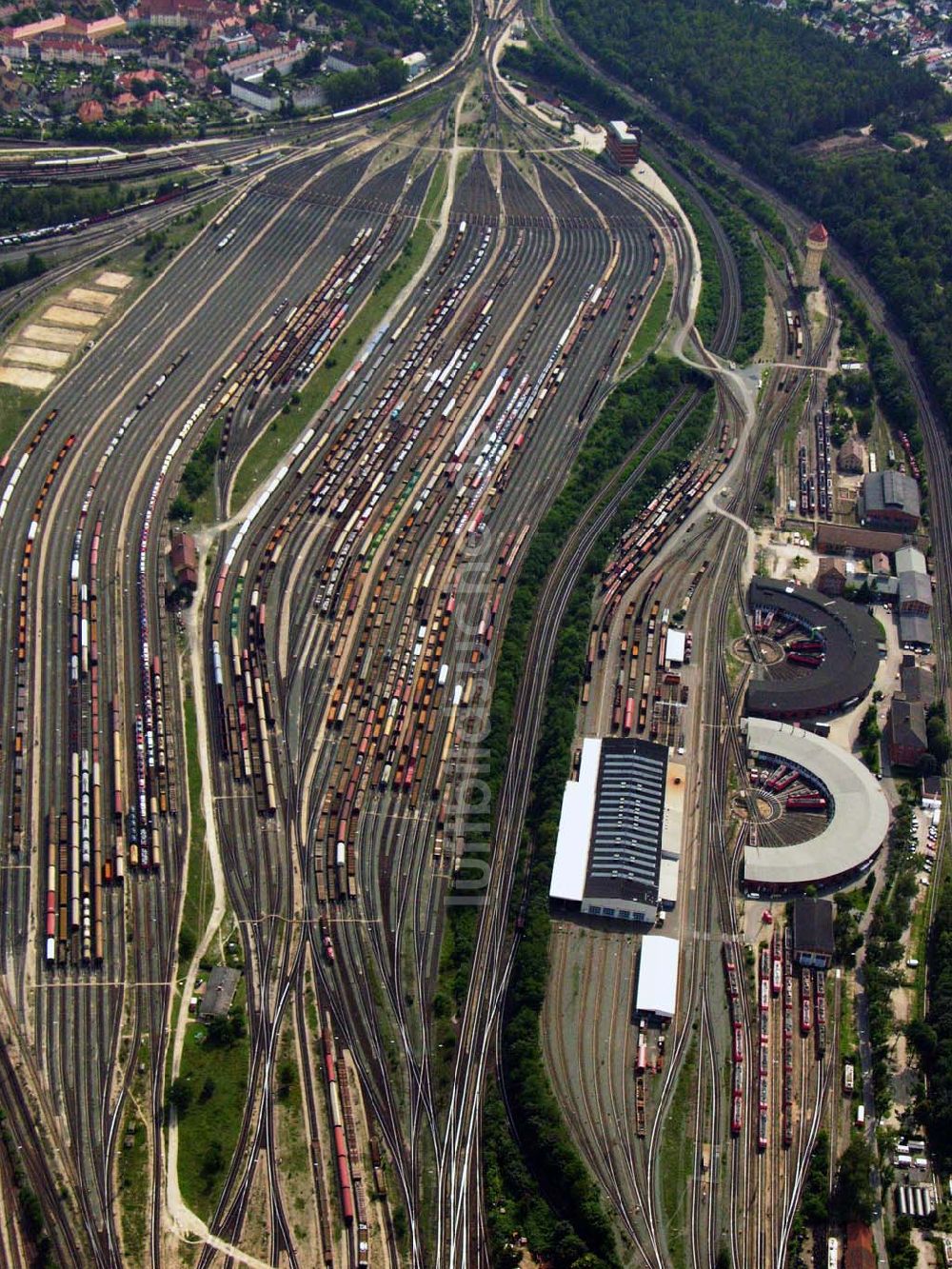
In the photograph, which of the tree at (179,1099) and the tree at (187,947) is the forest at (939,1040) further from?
the tree at (187,947)

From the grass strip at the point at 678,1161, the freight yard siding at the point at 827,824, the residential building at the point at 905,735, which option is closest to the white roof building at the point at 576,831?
the freight yard siding at the point at 827,824

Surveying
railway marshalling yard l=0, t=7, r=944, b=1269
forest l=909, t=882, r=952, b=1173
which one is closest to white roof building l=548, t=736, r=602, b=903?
railway marshalling yard l=0, t=7, r=944, b=1269

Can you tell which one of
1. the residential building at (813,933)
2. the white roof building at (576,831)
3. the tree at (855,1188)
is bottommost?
the tree at (855,1188)

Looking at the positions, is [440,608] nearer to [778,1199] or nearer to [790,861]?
[790,861]

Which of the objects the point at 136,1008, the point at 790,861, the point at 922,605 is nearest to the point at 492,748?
the point at 790,861

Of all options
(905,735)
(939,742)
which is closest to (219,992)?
(905,735)

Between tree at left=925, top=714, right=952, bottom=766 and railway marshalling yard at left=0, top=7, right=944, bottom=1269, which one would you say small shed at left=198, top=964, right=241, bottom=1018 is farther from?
tree at left=925, top=714, right=952, bottom=766

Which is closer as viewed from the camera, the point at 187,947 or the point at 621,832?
the point at 187,947

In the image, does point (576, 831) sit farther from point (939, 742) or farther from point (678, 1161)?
point (939, 742)
